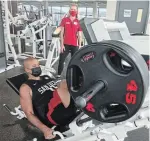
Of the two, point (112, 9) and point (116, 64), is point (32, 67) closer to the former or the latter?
point (116, 64)

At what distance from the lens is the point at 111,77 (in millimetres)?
804

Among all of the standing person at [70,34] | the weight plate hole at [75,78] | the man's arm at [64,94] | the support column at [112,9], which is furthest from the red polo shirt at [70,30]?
the weight plate hole at [75,78]

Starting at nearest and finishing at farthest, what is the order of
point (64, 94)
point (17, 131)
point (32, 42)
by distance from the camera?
point (64, 94)
point (17, 131)
point (32, 42)

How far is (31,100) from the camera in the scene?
63.9 inches

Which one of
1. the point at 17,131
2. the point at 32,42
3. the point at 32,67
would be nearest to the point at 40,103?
the point at 32,67

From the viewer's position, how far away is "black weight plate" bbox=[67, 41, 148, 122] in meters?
0.73

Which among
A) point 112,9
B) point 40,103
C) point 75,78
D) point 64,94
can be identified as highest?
point 112,9

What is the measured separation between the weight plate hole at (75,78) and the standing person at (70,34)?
2.60 m

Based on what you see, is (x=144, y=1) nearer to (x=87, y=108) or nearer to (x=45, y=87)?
(x=45, y=87)

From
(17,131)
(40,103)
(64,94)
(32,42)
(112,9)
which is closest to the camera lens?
(64,94)

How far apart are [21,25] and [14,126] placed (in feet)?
14.1

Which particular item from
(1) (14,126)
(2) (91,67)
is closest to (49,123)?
(1) (14,126)

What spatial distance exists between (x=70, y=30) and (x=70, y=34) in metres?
0.07

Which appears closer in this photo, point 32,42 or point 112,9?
point 112,9
